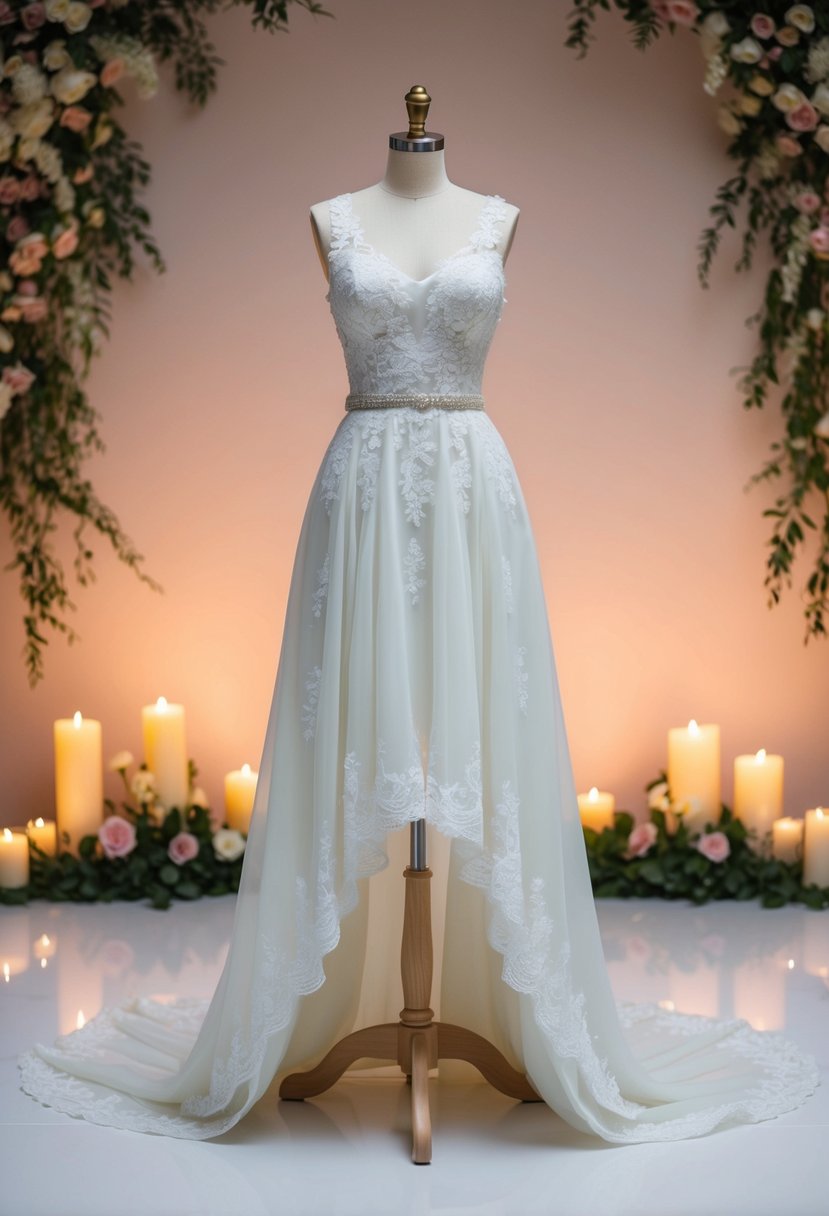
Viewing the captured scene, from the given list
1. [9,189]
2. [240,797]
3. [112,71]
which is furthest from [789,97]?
[240,797]

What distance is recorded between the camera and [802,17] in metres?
3.56

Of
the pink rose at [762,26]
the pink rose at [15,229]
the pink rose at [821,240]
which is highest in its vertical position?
the pink rose at [762,26]

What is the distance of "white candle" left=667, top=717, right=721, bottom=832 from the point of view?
12.7ft

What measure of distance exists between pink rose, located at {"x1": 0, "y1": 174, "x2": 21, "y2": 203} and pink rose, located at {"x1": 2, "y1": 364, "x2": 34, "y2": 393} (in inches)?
15.1

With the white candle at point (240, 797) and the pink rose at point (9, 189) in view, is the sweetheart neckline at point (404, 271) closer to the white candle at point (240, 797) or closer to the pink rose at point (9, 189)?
the pink rose at point (9, 189)

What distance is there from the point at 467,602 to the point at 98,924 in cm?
170

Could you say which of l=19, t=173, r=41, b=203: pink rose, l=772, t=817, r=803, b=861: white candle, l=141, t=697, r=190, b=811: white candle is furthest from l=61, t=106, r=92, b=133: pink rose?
l=772, t=817, r=803, b=861: white candle

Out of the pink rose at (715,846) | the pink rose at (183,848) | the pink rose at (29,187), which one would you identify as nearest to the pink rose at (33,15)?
the pink rose at (29,187)

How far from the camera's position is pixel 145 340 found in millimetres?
3961

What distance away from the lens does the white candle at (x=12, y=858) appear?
3713mm

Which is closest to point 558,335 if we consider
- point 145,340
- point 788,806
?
point 145,340

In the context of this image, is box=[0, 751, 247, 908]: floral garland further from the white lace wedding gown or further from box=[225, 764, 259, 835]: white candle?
the white lace wedding gown

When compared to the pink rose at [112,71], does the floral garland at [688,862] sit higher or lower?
lower

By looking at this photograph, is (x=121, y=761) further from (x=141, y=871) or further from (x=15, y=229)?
(x=15, y=229)
